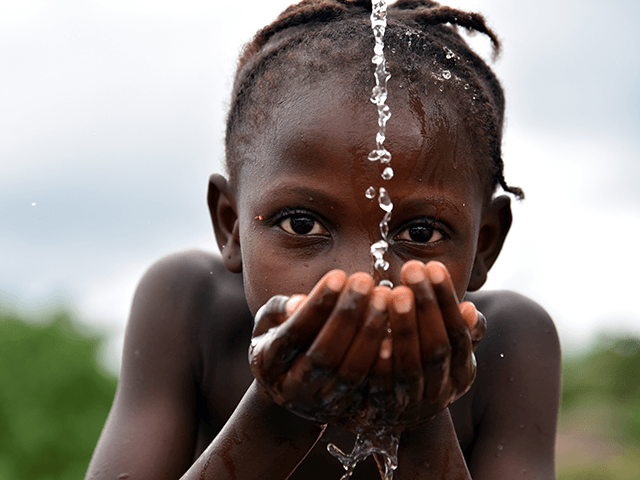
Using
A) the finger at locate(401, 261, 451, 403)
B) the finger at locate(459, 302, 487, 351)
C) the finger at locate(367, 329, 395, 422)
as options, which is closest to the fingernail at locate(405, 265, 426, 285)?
the finger at locate(401, 261, 451, 403)

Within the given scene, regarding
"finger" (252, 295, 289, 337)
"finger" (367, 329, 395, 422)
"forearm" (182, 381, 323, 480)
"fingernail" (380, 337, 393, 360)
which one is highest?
"finger" (252, 295, 289, 337)

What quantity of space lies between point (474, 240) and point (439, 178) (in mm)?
297

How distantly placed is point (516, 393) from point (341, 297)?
1606 mm

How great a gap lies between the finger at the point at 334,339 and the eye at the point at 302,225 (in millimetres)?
607

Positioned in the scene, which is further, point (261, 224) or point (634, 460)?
point (634, 460)

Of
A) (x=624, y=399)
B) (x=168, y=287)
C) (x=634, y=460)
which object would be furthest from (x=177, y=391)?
(x=624, y=399)

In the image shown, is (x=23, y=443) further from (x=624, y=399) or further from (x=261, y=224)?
(x=624, y=399)

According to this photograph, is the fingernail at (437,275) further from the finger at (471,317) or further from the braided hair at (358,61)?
the braided hair at (358,61)

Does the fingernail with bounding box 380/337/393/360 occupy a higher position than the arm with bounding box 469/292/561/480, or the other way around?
the arm with bounding box 469/292/561/480

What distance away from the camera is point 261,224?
2289 millimetres

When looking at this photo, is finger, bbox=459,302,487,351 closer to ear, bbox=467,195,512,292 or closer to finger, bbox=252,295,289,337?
finger, bbox=252,295,289,337

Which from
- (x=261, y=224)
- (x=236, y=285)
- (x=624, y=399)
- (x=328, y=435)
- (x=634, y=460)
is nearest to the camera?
(x=261, y=224)

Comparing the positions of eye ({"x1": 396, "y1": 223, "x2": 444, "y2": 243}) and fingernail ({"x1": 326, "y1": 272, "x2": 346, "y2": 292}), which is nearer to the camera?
fingernail ({"x1": 326, "y1": 272, "x2": 346, "y2": 292})

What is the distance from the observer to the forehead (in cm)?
212
